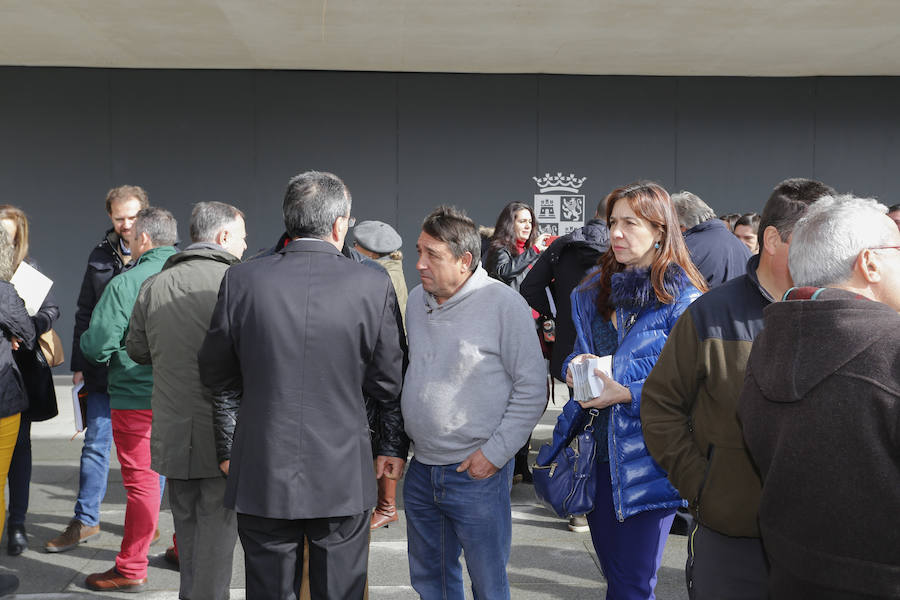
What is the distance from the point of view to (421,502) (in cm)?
292

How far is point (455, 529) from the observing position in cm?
288

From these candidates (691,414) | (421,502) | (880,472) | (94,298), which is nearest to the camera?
(880,472)

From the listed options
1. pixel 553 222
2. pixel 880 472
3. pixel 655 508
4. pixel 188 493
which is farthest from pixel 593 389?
pixel 553 222

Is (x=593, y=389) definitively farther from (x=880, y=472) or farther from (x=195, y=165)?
(x=195, y=165)

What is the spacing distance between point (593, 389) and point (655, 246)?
56 cm

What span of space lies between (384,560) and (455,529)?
1514mm

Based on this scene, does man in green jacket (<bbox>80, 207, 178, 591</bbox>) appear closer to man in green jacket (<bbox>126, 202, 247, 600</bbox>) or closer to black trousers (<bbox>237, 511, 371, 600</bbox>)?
man in green jacket (<bbox>126, 202, 247, 600</bbox>)

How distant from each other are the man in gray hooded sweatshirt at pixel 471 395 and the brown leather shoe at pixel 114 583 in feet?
5.97

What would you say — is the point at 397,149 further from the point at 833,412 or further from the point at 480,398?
the point at 833,412

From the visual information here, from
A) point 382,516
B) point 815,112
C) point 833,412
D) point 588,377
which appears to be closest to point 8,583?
point 382,516

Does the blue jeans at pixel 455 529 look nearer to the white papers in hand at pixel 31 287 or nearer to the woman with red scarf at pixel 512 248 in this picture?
the white papers in hand at pixel 31 287

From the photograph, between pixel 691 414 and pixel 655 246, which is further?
pixel 655 246

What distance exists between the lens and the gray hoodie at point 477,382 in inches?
111

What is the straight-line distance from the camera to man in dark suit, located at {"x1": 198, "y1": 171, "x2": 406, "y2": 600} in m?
2.54
